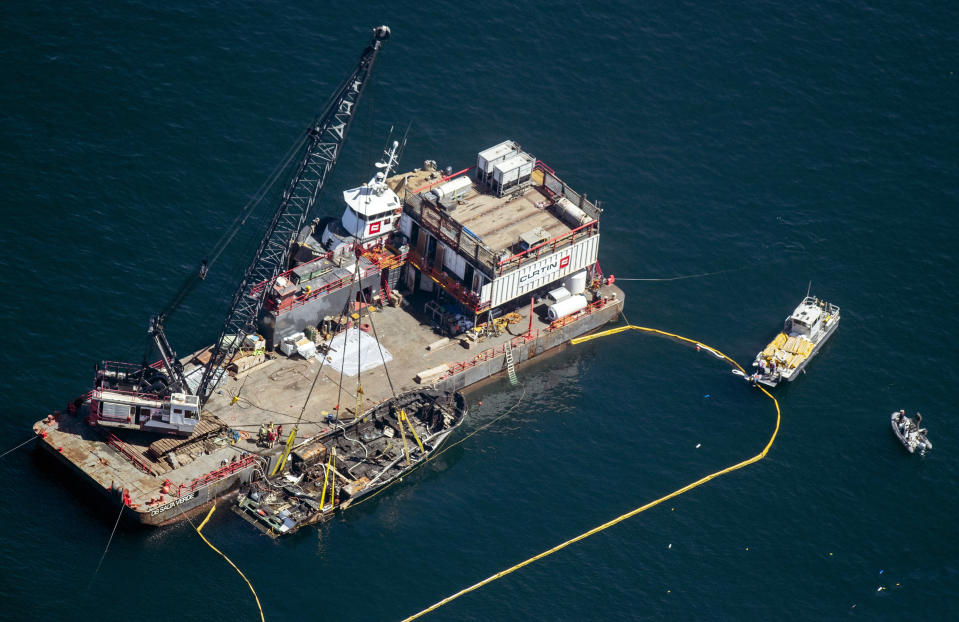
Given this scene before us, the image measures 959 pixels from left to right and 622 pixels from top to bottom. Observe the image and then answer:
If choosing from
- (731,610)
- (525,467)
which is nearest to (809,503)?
(731,610)

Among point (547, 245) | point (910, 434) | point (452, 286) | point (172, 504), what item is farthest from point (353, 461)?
point (910, 434)

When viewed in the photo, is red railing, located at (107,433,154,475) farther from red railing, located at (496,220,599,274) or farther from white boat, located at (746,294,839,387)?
white boat, located at (746,294,839,387)

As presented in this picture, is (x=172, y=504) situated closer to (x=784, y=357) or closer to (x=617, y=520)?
(x=617, y=520)

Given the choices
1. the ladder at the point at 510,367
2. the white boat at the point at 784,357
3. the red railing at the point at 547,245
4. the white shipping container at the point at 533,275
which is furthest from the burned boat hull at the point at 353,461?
the white boat at the point at 784,357

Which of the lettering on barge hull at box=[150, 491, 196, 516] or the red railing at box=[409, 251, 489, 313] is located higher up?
the red railing at box=[409, 251, 489, 313]

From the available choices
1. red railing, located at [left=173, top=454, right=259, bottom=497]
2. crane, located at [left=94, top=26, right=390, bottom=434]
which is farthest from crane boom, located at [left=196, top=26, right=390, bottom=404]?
red railing, located at [left=173, top=454, right=259, bottom=497]
